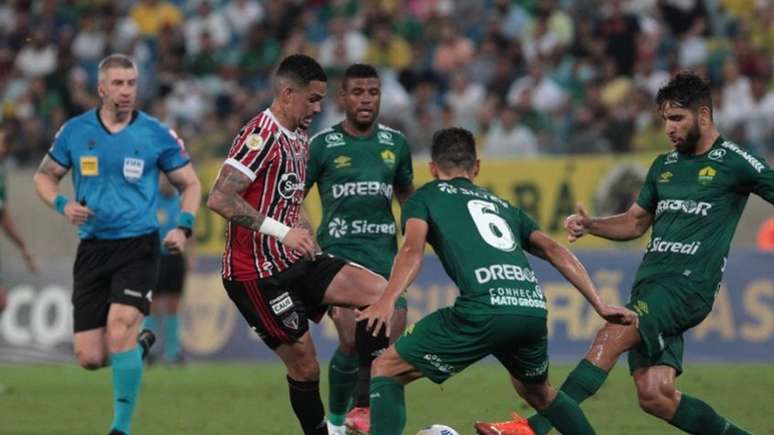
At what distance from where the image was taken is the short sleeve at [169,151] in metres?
11.4

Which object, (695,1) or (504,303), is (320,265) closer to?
(504,303)

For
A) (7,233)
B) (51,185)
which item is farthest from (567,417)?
(7,233)

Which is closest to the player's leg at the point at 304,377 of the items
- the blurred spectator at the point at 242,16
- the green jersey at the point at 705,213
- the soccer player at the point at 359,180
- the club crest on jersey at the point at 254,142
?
the club crest on jersey at the point at 254,142

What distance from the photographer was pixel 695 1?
2278cm

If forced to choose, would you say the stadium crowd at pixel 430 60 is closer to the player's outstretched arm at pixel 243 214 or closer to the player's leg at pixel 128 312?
the player's leg at pixel 128 312

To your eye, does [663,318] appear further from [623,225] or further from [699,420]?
[623,225]

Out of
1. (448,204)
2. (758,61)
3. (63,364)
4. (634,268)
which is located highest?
(758,61)

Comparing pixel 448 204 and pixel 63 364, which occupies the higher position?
pixel 448 204

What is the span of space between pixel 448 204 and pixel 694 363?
32.0 ft

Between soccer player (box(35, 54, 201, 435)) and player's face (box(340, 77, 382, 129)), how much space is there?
1.34m

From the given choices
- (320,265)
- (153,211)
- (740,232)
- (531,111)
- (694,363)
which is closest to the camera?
(320,265)

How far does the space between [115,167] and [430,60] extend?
12.4m

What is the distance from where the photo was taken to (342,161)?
11797 millimetres

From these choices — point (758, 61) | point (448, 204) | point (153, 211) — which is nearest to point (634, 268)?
point (758, 61)
